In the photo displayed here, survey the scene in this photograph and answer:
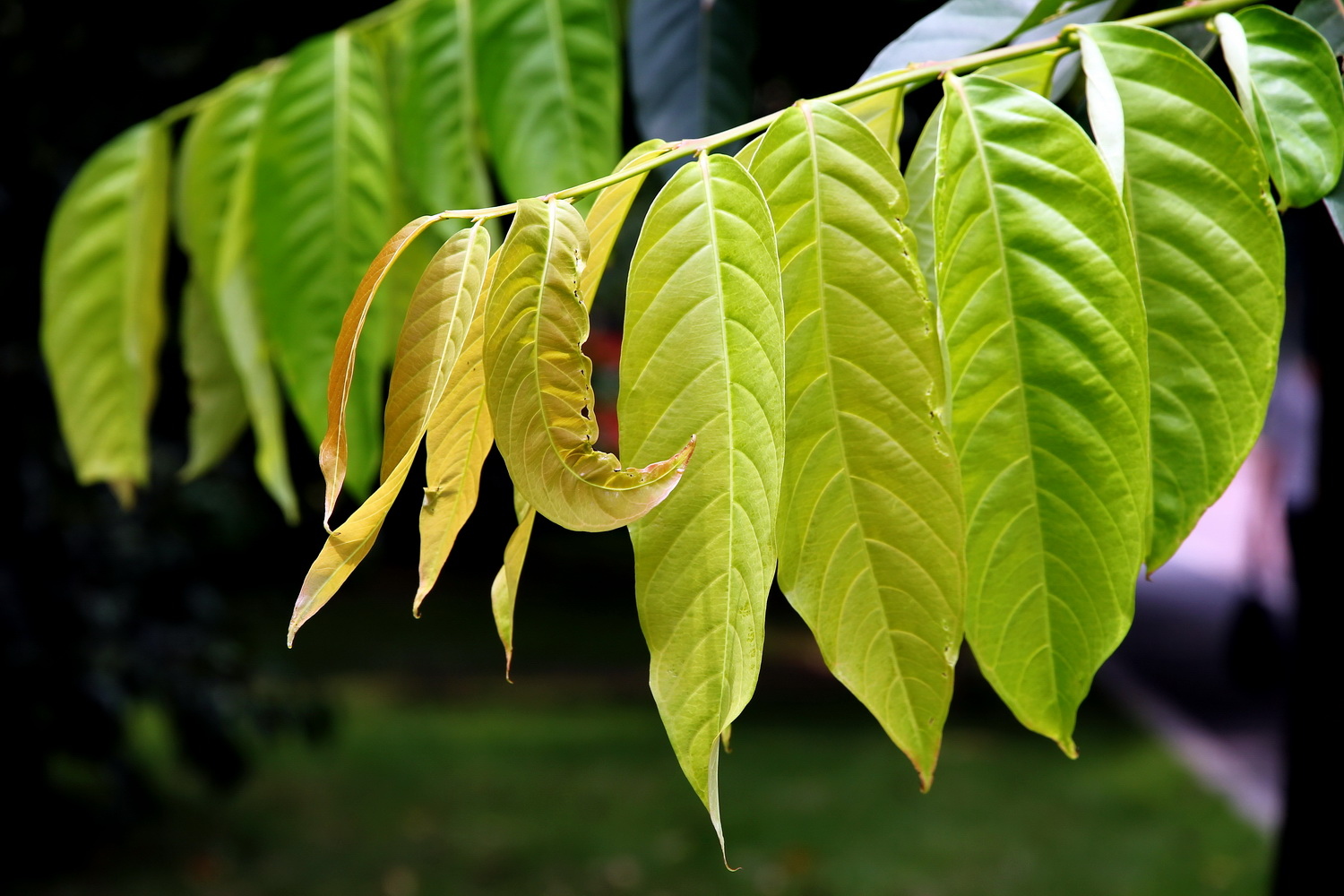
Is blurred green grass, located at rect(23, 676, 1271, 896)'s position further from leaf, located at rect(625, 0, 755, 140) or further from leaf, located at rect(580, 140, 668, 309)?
leaf, located at rect(580, 140, 668, 309)

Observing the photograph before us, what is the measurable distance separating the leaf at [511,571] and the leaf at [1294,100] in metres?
0.27

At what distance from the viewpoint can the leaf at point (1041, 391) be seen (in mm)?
327

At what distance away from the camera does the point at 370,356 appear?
2.23 feet

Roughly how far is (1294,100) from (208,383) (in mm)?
700

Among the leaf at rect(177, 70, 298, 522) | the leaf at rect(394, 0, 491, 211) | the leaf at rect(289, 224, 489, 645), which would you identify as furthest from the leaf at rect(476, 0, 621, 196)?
the leaf at rect(289, 224, 489, 645)

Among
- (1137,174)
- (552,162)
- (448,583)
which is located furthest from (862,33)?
(448,583)

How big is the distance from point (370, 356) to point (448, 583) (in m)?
8.34

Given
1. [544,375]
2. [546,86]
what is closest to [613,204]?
[544,375]

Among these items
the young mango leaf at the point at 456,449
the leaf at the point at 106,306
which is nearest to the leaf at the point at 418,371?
the young mango leaf at the point at 456,449

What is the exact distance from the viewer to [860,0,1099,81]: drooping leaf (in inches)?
17.9

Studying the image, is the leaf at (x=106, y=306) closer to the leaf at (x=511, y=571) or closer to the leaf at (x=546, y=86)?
the leaf at (x=546, y=86)

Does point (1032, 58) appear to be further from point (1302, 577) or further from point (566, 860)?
point (566, 860)

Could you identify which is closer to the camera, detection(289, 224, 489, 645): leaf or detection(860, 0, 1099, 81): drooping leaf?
detection(289, 224, 489, 645): leaf

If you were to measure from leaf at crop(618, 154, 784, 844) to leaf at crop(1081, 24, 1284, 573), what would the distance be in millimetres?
121
